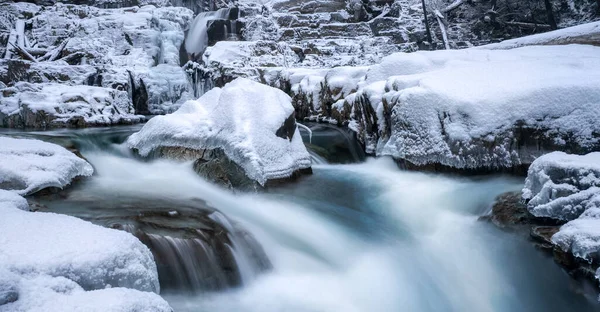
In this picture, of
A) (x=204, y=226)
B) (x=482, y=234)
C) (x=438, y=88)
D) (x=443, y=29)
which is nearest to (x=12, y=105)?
(x=204, y=226)

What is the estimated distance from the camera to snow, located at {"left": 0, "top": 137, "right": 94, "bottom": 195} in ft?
12.6

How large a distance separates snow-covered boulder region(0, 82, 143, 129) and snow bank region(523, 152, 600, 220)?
11.1 metres

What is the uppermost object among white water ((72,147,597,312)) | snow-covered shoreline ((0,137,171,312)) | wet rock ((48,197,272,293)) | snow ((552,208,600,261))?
snow-covered shoreline ((0,137,171,312))

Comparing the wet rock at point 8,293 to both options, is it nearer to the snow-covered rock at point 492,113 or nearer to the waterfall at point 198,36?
the snow-covered rock at point 492,113

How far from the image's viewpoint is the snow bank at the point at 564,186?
328cm

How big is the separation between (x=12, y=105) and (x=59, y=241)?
11.1m

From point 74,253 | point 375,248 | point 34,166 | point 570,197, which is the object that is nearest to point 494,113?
point 570,197

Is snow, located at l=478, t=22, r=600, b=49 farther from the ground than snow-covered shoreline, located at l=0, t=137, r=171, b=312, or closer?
farther from the ground

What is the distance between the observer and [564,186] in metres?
3.42

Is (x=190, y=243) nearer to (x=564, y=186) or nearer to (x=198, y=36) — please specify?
(x=564, y=186)

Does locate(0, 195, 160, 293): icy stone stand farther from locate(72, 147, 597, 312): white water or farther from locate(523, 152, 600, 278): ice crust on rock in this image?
locate(523, 152, 600, 278): ice crust on rock

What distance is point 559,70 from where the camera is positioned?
595cm

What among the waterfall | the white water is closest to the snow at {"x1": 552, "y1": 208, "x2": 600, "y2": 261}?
the white water

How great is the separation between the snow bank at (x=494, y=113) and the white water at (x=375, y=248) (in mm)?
473
